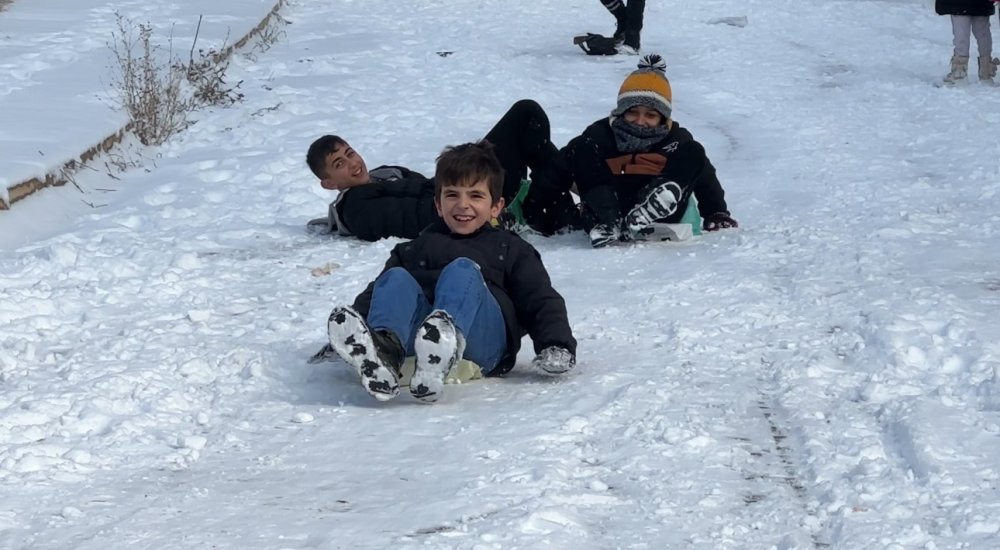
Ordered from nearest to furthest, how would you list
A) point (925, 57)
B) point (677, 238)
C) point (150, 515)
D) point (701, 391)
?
point (150, 515)
point (701, 391)
point (677, 238)
point (925, 57)

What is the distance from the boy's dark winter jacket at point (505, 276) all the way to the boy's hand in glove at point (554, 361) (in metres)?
0.06

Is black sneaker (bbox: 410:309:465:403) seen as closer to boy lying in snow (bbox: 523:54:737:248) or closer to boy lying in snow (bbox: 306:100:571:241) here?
boy lying in snow (bbox: 306:100:571:241)

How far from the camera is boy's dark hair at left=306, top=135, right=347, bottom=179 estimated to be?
699 centimetres

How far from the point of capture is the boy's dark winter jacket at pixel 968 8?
1169 centimetres

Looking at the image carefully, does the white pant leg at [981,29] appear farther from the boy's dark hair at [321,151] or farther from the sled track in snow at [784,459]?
the sled track in snow at [784,459]

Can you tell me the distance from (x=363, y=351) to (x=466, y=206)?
2.78 feet

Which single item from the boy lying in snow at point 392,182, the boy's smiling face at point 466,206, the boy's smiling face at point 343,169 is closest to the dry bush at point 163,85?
the boy lying in snow at point 392,182

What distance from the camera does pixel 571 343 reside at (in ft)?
15.2

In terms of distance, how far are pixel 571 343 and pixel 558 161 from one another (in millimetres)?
2521

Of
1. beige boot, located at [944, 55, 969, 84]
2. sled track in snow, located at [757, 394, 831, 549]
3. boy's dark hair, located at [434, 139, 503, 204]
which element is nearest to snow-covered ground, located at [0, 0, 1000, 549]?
sled track in snow, located at [757, 394, 831, 549]

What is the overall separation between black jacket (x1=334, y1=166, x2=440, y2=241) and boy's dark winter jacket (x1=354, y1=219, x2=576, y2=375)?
1804mm

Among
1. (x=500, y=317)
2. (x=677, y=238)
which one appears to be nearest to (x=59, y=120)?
(x=677, y=238)

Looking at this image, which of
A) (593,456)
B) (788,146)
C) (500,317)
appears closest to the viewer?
(593,456)

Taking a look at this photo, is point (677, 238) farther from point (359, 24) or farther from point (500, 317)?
point (359, 24)
